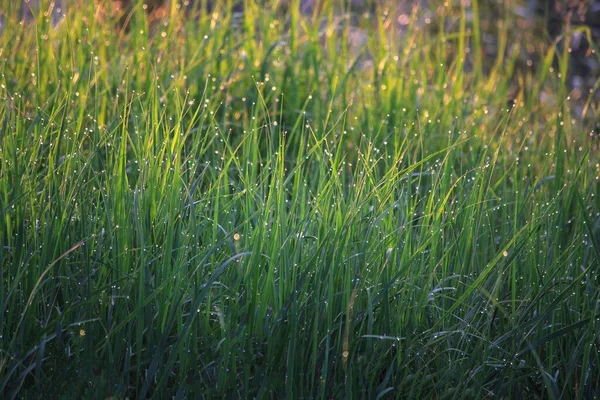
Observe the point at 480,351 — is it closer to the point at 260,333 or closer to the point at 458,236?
the point at 458,236

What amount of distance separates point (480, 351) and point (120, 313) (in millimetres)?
910

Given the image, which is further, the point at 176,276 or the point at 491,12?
the point at 491,12

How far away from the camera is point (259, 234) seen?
196 cm

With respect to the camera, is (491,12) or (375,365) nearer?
(375,365)

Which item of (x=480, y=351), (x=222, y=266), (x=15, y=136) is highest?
(x=15, y=136)

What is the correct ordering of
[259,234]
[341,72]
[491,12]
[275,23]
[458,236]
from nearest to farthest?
[259,234]
[458,236]
[341,72]
[275,23]
[491,12]

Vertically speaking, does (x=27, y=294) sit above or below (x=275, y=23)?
below

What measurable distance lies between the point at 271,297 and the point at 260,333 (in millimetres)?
113

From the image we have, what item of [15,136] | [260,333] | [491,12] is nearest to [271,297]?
[260,333]

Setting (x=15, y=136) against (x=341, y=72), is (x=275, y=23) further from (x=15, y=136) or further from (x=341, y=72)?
(x=15, y=136)

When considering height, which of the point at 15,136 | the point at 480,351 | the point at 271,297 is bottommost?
the point at 480,351

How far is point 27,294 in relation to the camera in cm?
187

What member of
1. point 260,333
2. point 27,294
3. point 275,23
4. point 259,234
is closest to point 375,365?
point 260,333

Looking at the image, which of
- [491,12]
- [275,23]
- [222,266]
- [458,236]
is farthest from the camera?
[491,12]
